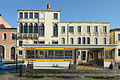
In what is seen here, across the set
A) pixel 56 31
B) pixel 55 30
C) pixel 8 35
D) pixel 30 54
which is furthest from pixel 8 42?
pixel 30 54

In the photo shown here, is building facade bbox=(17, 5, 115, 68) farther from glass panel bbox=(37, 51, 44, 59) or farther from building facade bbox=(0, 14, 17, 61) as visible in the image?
glass panel bbox=(37, 51, 44, 59)

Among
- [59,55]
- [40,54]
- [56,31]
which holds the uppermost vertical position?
[56,31]

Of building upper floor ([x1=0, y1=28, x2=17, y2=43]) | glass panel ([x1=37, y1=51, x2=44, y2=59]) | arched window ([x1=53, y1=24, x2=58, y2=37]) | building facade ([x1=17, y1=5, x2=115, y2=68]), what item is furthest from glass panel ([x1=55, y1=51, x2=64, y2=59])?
building upper floor ([x1=0, y1=28, x2=17, y2=43])

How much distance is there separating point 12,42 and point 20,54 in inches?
186

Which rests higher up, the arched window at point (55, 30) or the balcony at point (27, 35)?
the arched window at point (55, 30)

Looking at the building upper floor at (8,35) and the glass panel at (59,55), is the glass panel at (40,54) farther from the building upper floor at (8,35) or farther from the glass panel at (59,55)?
the building upper floor at (8,35)

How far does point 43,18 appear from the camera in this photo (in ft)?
115

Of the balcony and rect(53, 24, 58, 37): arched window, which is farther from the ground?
rect(53, 24, 58, 37): arched window

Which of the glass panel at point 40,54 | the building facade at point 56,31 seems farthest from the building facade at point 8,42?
the glass panel at point 40,54

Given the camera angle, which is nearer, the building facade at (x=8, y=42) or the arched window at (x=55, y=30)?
the building facade at (x=8, y=42)

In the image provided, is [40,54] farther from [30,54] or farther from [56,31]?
[56,31]

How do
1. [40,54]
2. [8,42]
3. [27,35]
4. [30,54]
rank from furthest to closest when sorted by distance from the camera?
[8,42]
[27,35]
[40,54]
[30,54]

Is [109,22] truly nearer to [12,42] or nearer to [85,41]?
[85,41]

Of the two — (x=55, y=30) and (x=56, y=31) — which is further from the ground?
(x=55, y=30)
